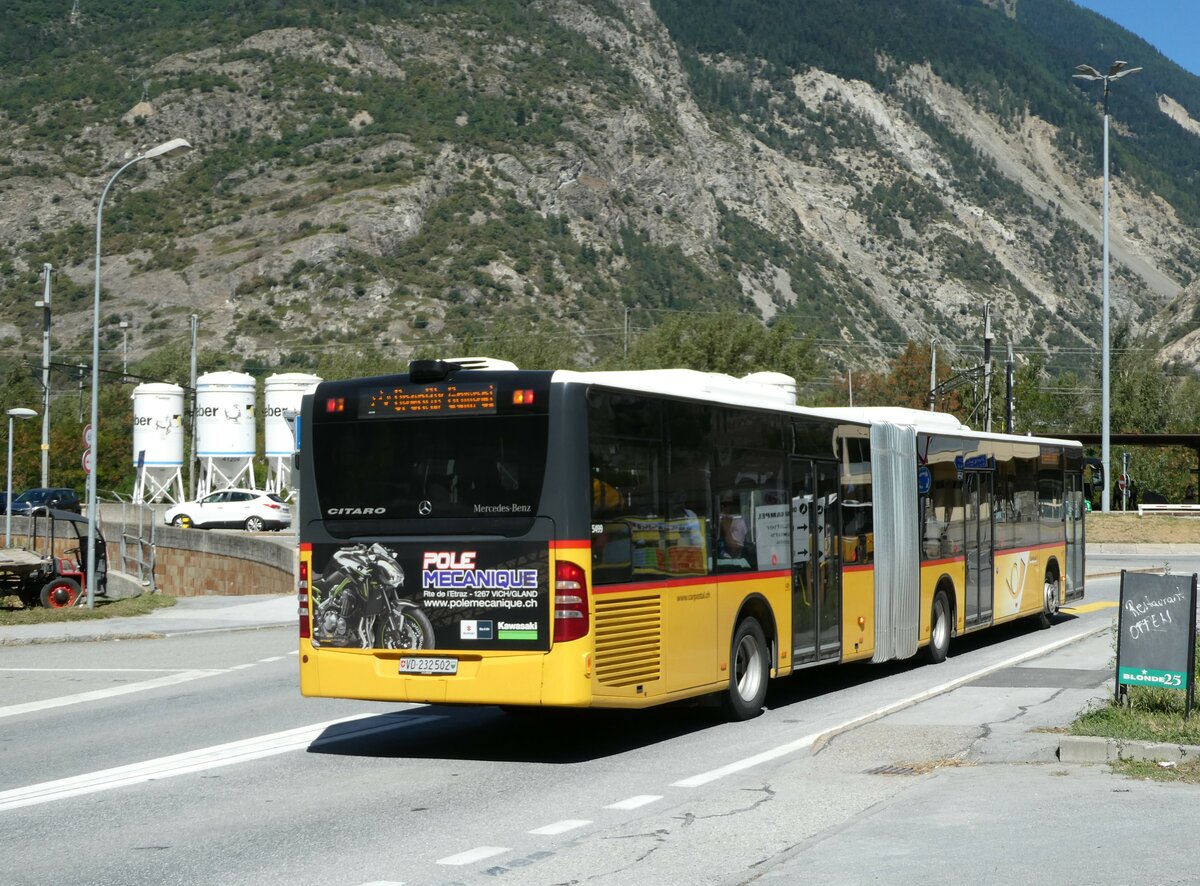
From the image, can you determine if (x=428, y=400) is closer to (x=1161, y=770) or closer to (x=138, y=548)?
(x=1161, y=770)

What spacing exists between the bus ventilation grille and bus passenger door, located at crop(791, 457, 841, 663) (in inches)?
126

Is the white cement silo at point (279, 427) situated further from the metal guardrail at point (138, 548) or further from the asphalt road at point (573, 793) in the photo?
the asphalt road at point (573, 793)

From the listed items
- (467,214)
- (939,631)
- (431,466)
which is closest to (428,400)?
(431,466)

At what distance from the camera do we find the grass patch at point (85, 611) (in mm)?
25828

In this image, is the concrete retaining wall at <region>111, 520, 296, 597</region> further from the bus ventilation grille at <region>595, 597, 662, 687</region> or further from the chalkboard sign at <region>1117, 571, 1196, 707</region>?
the chalkboard sign at <region>1117, 571, 1196, 707</region>

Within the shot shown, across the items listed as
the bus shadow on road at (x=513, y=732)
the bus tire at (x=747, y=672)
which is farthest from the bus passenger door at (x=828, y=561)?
the bus shadow on road at (x=513, y=732)

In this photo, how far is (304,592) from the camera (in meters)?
12.4

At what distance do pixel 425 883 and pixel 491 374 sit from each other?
200 inches

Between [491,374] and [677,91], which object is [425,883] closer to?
[491,374]

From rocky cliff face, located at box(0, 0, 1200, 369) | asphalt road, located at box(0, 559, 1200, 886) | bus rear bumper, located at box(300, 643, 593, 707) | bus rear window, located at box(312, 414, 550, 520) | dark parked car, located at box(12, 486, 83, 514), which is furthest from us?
rocky cliff face, located at box(0, 0, 1200, 369)

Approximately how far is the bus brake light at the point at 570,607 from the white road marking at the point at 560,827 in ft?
7.15

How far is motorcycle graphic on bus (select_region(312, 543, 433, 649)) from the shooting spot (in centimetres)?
1188

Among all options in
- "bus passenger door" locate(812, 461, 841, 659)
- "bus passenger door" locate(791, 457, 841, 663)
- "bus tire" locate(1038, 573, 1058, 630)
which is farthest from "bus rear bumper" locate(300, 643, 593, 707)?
"bus tire" locate(1038, 573, 1058, 630)

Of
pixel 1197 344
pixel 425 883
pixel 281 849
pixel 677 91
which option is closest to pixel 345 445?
pixel 281 849
